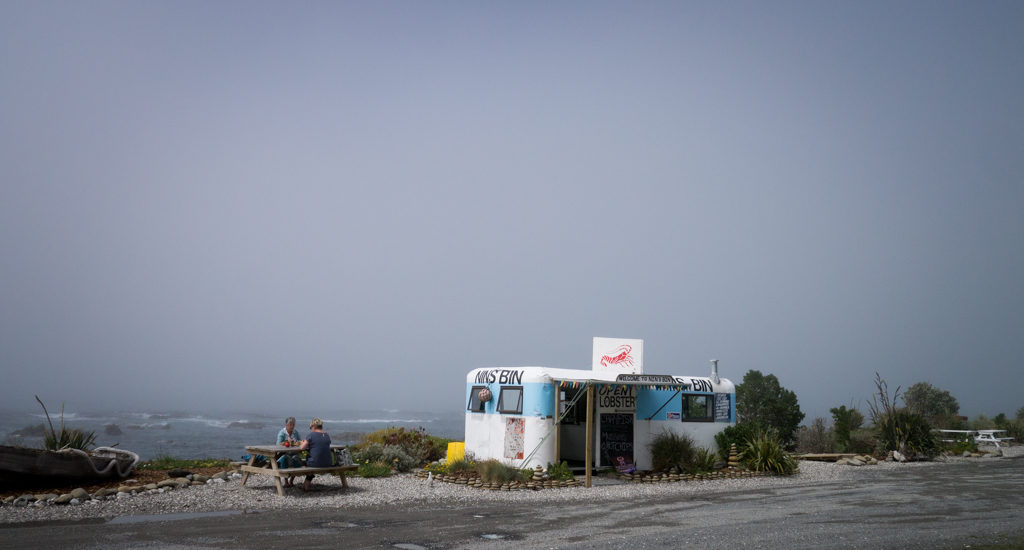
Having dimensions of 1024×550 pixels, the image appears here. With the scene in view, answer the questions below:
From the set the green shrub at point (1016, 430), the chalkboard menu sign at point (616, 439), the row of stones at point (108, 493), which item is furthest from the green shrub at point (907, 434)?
the row of stones at point (108, 493)

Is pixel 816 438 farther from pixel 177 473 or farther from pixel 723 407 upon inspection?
pixel 177 473

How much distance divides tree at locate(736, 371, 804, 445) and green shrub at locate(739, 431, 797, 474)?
1206cm

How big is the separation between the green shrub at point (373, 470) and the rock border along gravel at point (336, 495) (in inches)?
9.1

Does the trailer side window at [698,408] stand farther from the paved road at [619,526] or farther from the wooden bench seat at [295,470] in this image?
the wooden bench seat at [295,470]

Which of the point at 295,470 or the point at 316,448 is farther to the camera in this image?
the point at 316,448

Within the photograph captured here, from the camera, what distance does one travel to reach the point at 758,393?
107 feet

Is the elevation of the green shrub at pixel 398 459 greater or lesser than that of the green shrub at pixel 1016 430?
lesser

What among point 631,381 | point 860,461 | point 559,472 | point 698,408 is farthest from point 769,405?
point 559,472

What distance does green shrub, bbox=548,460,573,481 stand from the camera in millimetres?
16797

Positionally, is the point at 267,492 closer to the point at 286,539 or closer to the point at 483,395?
the point at 286,539

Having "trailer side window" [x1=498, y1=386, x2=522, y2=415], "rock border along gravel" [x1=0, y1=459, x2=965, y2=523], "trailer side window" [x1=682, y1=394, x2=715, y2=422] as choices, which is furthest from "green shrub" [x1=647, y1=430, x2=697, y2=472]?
"trailer side window" [x1=498, y1=386, x2=522, y2=415]

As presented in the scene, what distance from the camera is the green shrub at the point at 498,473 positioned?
53.8 feet

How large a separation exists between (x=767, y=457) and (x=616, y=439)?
433cm

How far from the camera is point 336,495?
45.8 ft
